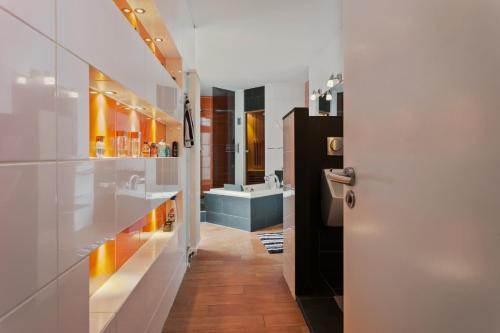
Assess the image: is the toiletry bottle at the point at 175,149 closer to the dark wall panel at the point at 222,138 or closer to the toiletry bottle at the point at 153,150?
the toiletry bottle at the point at 153,150

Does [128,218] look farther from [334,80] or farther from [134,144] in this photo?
[334,80]

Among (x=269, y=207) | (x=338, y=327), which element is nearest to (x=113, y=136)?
(x=338, y=327)

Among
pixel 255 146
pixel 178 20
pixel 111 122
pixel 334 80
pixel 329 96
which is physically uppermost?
pixel 178 20

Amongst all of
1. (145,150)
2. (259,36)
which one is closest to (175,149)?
(145,150)

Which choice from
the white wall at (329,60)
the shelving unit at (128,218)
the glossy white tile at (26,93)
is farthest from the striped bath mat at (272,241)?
the glossy white tile at (26,93)

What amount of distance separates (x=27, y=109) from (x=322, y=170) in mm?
2215

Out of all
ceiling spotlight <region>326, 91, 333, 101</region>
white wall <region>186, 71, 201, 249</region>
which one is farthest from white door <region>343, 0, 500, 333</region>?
ceiling spotlight <region>326, 91, 333, 101</region>

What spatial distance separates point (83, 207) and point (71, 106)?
343 millimetres

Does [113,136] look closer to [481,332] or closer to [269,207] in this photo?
[481,332]

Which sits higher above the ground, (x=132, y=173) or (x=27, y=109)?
(x=27, y=109)

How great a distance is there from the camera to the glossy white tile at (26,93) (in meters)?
0.65

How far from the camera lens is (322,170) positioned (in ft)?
8.48

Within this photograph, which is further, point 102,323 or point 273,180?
point 273,180

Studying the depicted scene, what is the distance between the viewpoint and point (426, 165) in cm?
71
